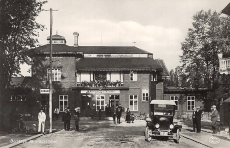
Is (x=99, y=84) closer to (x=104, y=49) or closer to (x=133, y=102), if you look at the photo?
(x=133, y=102)

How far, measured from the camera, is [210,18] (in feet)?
148

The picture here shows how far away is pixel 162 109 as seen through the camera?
61.0 feet

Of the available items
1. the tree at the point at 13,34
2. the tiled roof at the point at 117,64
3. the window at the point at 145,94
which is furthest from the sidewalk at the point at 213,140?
the tiled roof at the point at 117,64

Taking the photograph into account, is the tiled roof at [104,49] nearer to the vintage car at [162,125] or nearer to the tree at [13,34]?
the tree at [13,34]

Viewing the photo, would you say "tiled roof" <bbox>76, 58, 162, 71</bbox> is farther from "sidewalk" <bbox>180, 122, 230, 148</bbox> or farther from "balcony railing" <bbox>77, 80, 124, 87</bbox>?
"sidewalk" <bbox>180, 122, 230, 148</bbox>

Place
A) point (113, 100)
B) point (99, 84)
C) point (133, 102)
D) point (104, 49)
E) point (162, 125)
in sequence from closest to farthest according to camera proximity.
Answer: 1. point (162, 125)
2. point (99, 84)
3. point (113, 100)
4. point (133, 102)
5. point (104, 49)

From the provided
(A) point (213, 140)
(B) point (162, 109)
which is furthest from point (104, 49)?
(A) point (213, 140)

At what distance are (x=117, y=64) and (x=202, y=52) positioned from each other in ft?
39.1

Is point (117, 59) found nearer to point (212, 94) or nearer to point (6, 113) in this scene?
point (212, 94)

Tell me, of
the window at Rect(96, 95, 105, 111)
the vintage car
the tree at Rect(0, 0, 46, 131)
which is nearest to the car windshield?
the vintage car

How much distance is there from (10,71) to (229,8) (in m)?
16.3

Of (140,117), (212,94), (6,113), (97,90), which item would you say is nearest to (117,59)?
(97,90)

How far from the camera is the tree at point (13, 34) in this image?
19.8 metres

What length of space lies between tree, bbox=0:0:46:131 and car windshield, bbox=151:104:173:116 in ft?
31.5
